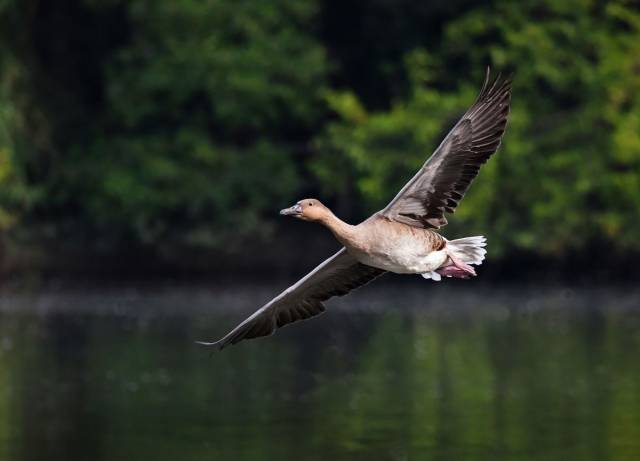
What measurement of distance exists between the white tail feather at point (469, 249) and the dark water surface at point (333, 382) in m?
3.08

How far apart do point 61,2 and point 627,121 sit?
37.6 ft

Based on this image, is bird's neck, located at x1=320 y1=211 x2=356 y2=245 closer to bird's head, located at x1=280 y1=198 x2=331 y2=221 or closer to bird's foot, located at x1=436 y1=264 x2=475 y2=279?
bird's head, located at x1=280 y1=198 x2=331 y2=221

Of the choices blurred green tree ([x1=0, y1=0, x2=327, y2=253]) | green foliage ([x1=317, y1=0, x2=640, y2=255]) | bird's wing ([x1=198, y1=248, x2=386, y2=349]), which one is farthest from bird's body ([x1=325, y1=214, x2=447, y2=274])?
blurred green tree ([x1=0, y1=0, x2=327, y2=253])

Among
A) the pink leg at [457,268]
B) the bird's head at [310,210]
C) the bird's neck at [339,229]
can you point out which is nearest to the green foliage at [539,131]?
the pink leg at [457,268]

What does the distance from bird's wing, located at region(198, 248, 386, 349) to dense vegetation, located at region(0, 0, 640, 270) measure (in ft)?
52.8

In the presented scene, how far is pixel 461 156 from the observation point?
10.9m

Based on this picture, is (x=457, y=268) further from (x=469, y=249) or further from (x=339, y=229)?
(x=339, y=229)

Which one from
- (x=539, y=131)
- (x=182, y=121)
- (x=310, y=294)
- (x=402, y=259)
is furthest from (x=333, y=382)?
(x=182, y=121)

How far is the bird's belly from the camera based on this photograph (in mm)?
10758

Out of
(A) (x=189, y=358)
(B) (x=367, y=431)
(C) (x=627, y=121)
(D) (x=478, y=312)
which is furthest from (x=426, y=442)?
(C) (x=627, y=121)

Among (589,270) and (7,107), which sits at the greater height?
(7,107)

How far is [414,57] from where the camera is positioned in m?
29.3

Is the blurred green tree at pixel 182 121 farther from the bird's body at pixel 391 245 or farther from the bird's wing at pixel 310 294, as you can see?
the bird's body at pixel 391 245

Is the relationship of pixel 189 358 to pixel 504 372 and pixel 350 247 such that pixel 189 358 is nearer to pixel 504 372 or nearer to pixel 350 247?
pixel 504 372
